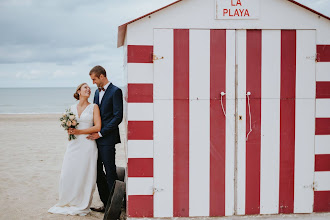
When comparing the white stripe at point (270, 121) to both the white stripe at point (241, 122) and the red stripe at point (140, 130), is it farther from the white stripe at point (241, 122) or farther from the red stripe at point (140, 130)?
the red stripe at point (140, 130)

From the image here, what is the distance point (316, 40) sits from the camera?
3705 mm

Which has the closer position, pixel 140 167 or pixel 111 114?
pixel 140 167

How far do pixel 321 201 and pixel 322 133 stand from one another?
77 centimetres

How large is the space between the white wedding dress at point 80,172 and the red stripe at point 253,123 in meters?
2.00

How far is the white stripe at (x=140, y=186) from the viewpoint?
3652mm

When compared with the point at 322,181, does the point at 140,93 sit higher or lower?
higher

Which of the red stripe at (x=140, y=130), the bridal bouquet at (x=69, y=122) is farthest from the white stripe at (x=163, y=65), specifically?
the bridal bouquet at (x=69, y=122)

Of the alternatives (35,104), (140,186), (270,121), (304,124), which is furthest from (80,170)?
(35,104)

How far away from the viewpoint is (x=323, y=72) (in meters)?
3.73

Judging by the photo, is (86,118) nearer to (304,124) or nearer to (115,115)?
(115,115)

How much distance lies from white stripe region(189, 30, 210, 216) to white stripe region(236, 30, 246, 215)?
0.34m

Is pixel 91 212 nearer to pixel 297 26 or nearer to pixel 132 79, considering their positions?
pixel 132 79

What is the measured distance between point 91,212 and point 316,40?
3499mm

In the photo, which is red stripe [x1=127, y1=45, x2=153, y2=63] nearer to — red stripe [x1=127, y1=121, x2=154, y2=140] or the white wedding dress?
red stripe [x1=127, y1=121, x2=154, y2=140]
